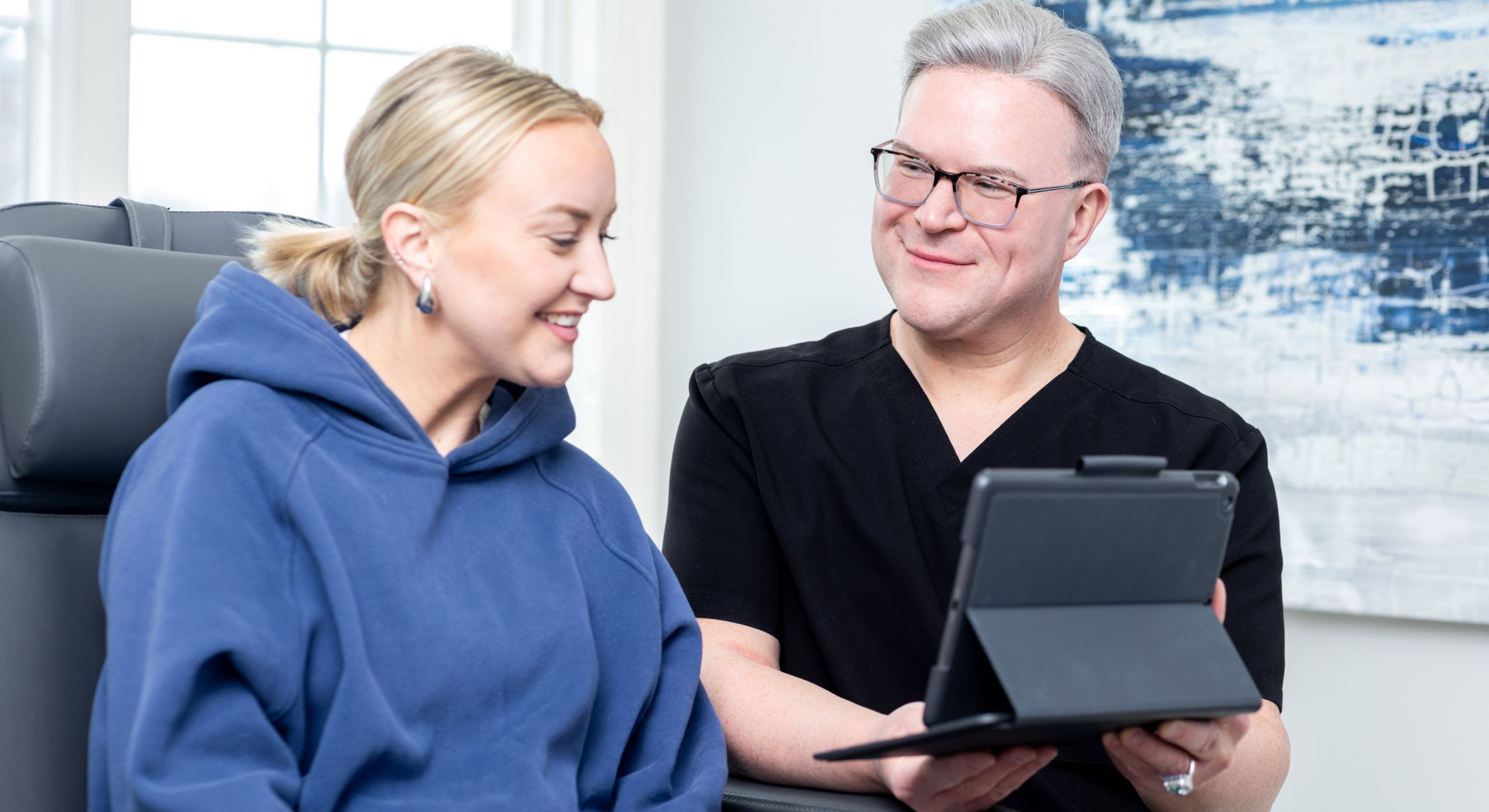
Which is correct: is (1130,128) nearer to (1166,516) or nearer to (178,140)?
(1166,516)

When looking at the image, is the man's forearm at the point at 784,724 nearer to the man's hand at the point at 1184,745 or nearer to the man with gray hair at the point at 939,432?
the man with gray hair at the point at 939,432

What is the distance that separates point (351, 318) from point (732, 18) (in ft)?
5.61

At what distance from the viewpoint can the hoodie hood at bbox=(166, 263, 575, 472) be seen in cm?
100

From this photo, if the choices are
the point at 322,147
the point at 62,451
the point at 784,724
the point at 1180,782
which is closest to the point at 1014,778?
the point at 1180,782

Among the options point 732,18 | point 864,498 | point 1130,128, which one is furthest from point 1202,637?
point 732,18

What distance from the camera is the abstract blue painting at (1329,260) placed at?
6.48ft

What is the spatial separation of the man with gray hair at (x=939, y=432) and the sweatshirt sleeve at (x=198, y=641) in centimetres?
53

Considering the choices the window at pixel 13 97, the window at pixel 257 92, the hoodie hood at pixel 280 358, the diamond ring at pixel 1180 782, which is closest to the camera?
the hoodie hood at pixel 280 358

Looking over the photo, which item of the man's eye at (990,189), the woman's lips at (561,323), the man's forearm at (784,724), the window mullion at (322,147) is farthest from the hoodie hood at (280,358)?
the window mullion at (322,147)

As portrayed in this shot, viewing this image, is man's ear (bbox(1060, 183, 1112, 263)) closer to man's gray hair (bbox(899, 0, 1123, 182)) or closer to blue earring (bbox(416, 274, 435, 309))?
man's gray hair (bbox(899, 0, 1123, 182))

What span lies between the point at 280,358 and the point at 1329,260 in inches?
64.3

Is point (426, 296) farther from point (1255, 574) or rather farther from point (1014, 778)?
point (1255, 574)

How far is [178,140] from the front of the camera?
2348 millimetres

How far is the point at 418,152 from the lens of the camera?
107 centimetres
